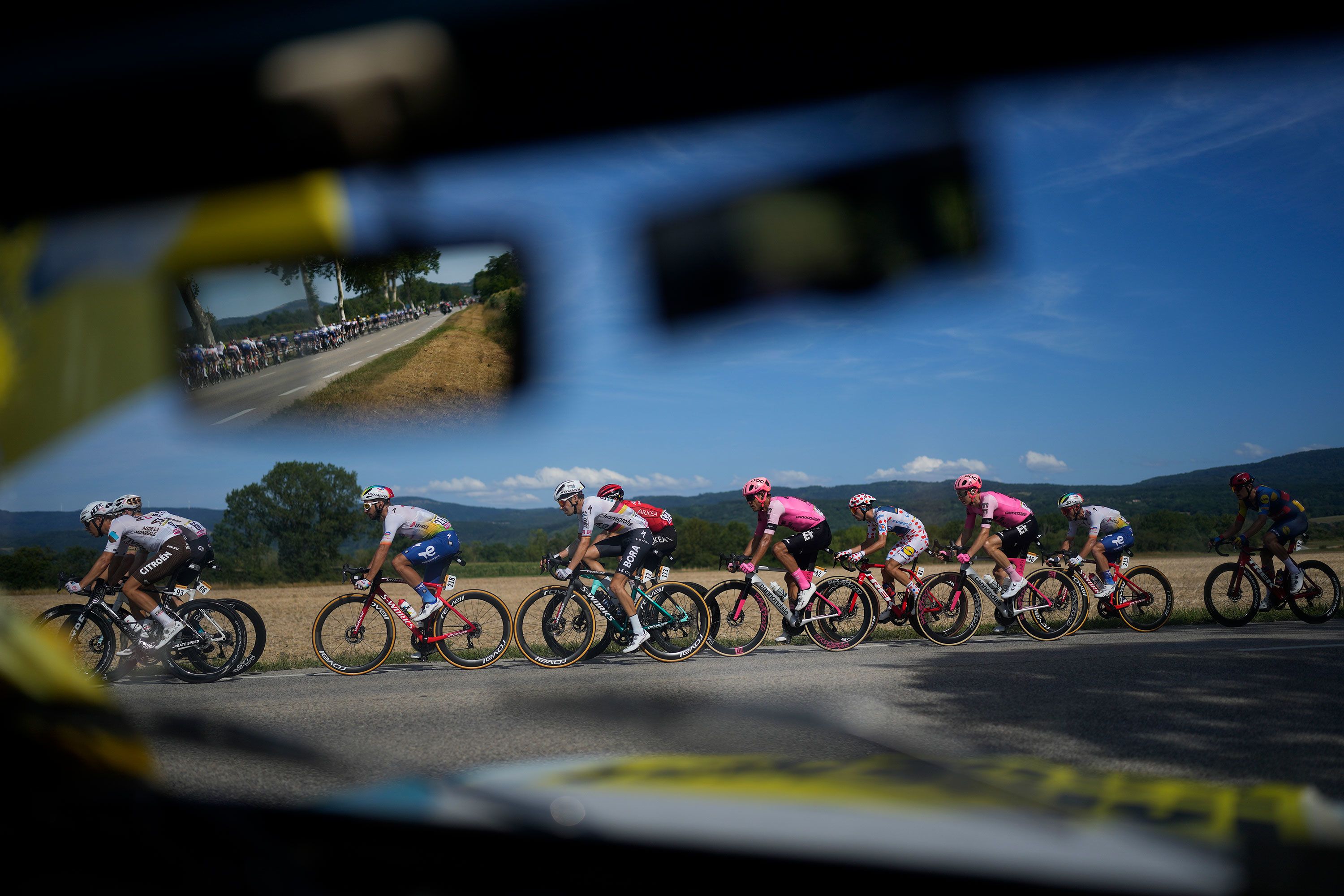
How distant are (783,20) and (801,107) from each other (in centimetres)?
29

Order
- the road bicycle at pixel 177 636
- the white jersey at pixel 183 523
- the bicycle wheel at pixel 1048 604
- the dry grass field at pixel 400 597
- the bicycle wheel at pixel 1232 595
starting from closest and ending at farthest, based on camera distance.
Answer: the road bicycle at pixel 177 636 → the white jersey at pixel 183 523 → the dry grass field at pixel 400 597 → the bicycle wheel at pixel 1048 604 → the bicycle wheel at pixel 1232 595

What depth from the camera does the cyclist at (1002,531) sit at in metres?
9.87

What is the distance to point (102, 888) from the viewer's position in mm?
903

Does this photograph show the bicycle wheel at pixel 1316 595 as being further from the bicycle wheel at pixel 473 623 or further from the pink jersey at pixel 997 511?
the bicycle wheel at pixel 473 623

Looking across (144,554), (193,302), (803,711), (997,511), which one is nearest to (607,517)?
(144,554)

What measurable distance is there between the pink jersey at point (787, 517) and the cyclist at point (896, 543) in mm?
509

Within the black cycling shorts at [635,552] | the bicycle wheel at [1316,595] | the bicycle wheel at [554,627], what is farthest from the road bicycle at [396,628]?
the bicycle wheel at [1316,595]

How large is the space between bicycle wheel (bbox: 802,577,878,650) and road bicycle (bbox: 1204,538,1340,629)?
505 cm

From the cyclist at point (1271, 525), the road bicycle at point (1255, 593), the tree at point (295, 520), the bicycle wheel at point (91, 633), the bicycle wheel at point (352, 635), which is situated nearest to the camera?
the tree at point (295, 520)

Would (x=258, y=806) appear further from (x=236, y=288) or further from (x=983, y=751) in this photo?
(x=983, y=751)

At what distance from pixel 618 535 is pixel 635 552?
284 mm

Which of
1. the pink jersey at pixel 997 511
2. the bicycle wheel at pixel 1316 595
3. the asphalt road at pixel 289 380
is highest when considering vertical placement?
the asphalt road at pixel 289 380

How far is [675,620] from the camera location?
8.60 m

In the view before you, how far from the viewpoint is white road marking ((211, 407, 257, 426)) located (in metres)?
1.80
